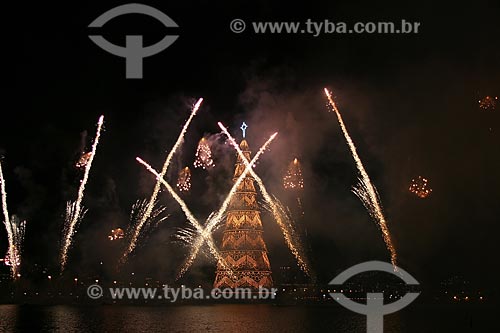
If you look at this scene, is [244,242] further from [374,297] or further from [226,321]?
[374,297]

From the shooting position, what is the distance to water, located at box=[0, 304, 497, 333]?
6153 cm

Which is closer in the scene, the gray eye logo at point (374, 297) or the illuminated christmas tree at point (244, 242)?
the illuminated christmas tree at point (244, 242)

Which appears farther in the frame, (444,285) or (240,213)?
(444,285)

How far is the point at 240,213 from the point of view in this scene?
86312 mm

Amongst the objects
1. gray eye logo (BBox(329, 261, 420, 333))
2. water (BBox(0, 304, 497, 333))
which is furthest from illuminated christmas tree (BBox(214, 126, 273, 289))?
gray eye logo (BBox(329, 261, 420, 333))

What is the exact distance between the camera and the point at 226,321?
68312 mm

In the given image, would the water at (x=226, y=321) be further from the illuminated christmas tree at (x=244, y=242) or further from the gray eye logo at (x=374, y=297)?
the gray eye logo at (x=374, y=297)

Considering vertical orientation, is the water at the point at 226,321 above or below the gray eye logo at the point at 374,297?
below

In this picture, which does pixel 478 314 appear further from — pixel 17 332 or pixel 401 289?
pixel 17 332

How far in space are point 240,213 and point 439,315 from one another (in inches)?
985

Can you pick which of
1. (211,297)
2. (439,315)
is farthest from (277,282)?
(439,315)

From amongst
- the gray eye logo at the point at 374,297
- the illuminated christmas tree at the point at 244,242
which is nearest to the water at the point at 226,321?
the illuminated christmas tree at the point at 244,242

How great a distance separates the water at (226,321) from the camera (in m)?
61.5

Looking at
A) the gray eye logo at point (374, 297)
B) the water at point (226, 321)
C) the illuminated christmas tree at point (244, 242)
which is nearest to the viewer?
the water at point (226, 321)
